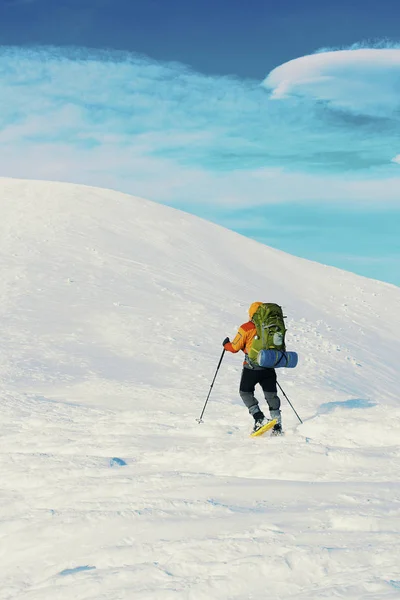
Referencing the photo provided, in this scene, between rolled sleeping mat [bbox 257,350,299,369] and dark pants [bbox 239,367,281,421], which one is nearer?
rolled sleeping mat [bbox 257,350,299,369]

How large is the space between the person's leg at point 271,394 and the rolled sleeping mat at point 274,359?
219 millimetres

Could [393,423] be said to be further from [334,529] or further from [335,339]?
[335,339]

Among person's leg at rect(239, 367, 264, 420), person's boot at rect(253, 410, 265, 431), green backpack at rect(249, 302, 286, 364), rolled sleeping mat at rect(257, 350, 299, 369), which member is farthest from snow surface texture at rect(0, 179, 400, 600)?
green backpack at rect(249, 302, 286, 364)

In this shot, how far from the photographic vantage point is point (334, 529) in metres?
5.10

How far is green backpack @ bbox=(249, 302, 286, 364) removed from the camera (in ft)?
29.3

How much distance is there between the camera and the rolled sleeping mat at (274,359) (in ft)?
28.8

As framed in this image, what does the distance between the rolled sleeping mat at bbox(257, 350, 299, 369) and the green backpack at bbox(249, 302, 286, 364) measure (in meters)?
0.10

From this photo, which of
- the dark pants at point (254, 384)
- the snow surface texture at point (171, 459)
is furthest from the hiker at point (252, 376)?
the snow surface texture at point (171, 459)

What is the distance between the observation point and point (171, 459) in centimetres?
745

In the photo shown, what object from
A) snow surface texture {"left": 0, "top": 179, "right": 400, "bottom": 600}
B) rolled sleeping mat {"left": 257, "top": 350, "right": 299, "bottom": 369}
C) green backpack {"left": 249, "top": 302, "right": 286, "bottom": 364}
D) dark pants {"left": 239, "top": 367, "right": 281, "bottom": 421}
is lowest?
snow surface texture {"left": 0, "top": 179, "right": 400, "bottom": 600}

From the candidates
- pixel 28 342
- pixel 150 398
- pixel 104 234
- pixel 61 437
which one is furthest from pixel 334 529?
pixel 104 234

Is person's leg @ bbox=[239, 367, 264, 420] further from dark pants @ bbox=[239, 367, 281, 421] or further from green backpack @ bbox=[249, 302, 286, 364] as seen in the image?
green backpack @ bbox=[249, 302, 286, 364]

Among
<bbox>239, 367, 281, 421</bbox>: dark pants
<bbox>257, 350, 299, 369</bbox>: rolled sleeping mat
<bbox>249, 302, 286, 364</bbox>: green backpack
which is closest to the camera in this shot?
<bbox>257, 350, 299, 369</bbox>: rolled sleeping mat

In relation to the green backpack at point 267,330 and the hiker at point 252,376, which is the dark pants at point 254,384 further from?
the green backpack at point 267,330
